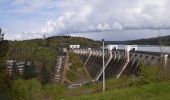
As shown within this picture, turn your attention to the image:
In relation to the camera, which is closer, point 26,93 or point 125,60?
point 26,93

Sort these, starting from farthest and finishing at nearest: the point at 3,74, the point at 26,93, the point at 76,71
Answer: the point at 76,71 < the point at 3,74 < the point at 26,93

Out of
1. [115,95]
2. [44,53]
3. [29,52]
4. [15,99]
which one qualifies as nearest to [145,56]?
[15,99]

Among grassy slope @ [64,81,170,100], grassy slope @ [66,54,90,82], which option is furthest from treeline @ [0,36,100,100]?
grassy slope @ [64,81,170,100]

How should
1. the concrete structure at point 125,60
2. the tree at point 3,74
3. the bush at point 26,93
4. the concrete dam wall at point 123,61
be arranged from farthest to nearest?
the concrete structure at point 125,60 < the concrete dam wall at point 123,61 < the tree at point 3,74 < the bush at point 26,93

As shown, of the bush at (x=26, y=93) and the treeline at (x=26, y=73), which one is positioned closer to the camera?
the bush at (x=26, y=93)

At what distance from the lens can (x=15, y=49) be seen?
180375 mm

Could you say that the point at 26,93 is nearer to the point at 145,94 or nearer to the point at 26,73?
the point at 145,94

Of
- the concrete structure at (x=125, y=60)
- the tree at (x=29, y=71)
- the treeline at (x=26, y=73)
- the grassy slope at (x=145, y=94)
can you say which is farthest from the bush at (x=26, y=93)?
the tree at (x=29, y=71)

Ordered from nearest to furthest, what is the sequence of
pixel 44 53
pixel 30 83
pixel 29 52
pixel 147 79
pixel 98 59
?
pixel 147 79, pixel 30 83, pixel 98 59, pixel 44 53, pixel 29 52

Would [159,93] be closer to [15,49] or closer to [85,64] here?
[85,64]

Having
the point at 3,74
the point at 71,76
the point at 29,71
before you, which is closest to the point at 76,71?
the point at 71,76

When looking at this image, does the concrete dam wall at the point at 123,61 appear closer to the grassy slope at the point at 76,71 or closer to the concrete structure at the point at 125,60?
the concrete structure at the point at 125,60

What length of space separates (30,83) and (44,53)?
121m

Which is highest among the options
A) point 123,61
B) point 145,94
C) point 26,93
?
point 145,94
